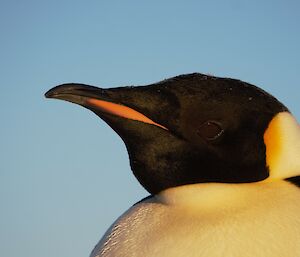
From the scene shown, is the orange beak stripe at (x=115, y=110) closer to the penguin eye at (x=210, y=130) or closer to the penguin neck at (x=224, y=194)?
the penguin eye at (x=210, y=130)

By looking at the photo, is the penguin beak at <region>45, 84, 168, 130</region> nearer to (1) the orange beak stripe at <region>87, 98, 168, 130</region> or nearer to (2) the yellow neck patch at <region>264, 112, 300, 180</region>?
(1) the orange beak stripe at <region>87, 98, 168, 130</region>

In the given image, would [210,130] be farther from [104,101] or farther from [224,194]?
[104,101]

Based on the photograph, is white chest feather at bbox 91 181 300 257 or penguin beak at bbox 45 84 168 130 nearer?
white chest feather at bbox 91 181 300 257

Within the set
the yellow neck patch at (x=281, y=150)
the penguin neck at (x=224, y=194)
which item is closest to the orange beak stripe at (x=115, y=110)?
the penguin neck at (x=224, y=194)

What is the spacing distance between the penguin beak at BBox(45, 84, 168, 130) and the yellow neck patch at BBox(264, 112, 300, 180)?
45cm

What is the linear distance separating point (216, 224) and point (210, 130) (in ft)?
1.33

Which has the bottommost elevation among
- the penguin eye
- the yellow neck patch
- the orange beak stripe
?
the yellow neck patch

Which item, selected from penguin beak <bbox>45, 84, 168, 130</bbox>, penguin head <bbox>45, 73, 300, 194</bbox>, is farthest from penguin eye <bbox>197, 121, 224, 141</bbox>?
penguin beak <bbox>45, 84, 168, 130</bbox>

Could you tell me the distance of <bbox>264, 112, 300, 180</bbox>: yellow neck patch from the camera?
421 centimetres

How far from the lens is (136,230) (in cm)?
420

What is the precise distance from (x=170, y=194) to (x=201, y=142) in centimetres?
25

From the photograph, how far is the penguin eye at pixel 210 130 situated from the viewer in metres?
4.20

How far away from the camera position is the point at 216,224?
4.08 m

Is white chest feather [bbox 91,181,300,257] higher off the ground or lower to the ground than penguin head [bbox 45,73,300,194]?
lower
